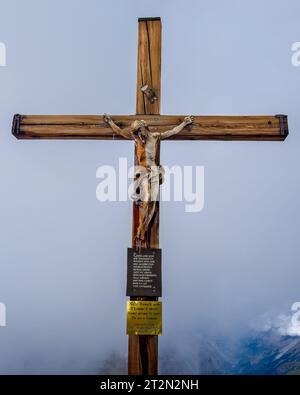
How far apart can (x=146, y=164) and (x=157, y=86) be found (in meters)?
0.72

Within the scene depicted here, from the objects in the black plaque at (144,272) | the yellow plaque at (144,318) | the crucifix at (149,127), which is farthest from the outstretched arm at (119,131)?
the yellow plaque at (144,318)

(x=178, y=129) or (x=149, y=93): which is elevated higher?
(x=149, y=93)

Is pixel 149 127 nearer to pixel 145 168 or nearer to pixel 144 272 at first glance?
pixel 145 168

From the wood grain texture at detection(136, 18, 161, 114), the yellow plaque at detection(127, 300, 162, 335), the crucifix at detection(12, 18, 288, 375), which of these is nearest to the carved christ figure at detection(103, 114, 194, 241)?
the crucifix at detection(12, 18, 288, 375)

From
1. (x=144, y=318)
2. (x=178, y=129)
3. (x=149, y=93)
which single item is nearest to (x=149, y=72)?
(x=149, y=93)

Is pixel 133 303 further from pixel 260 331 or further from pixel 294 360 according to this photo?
pixel 294 360

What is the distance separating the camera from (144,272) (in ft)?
7.86

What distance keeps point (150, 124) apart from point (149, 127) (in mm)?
29

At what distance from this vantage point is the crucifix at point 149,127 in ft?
8.33

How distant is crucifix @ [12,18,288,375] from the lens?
2.54 metres

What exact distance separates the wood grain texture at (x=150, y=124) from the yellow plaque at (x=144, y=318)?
130 cm

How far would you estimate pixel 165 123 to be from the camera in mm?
2770
